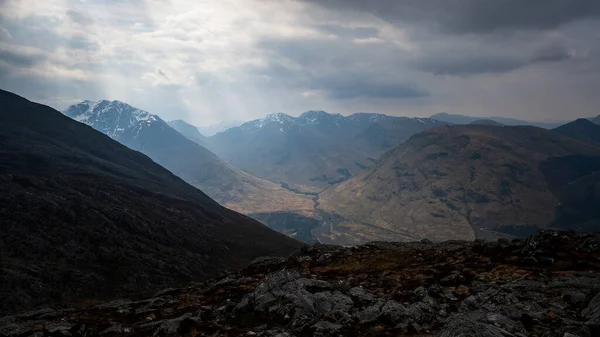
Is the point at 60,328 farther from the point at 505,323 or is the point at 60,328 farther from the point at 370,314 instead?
the point at 505,323

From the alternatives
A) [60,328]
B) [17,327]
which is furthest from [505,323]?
[17,327]

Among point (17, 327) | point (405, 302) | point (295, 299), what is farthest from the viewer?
point (17, 327)

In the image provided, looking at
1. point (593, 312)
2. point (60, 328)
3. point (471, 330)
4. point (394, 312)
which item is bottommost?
point (60, 328)

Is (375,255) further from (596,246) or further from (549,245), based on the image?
(596,246)

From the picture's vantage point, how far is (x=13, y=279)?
119 metres

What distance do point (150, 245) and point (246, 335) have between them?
185538 mm

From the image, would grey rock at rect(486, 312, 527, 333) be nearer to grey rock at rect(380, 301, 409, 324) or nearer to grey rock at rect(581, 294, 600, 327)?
grey rock at rect(581, 294, 600, 327)

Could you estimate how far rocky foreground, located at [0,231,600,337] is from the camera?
25578 mm

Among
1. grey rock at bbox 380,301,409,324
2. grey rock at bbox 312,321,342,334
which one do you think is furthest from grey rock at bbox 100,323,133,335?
grey rock at bbox 380,301,409,324

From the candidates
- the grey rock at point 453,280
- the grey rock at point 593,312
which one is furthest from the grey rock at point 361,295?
the grey rock at point 593,312

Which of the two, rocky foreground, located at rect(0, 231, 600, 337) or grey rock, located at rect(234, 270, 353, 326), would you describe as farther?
grey rock, located at rect(234, 270, 353, 326)

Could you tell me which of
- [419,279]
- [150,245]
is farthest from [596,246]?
[150,245]

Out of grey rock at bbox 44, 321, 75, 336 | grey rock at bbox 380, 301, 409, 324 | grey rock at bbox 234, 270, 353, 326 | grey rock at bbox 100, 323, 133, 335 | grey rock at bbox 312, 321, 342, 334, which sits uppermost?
grey rock at bbox 380, 301, 409, 324

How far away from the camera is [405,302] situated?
32562 mm
